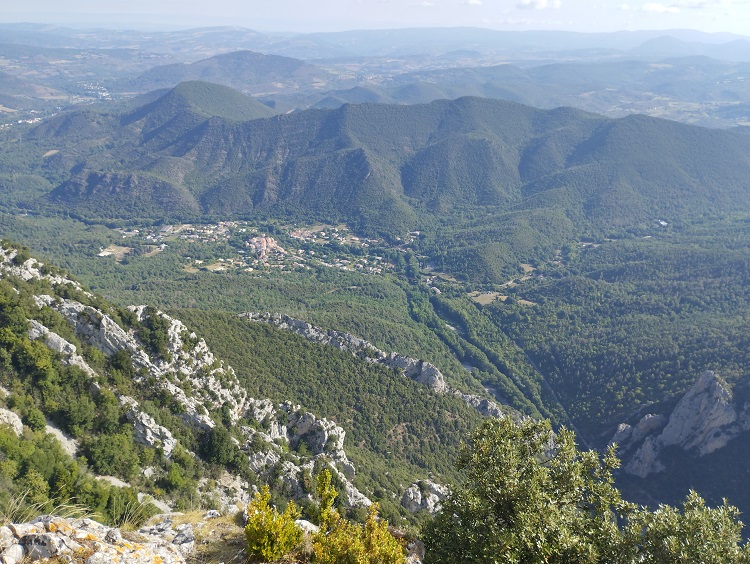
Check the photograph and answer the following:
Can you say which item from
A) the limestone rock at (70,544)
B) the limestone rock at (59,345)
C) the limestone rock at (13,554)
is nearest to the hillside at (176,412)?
the limestone rock at (59,345)

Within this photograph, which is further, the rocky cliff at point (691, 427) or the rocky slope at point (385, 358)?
the rocky slope at point (385, 358)

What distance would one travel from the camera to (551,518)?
72.3 ft

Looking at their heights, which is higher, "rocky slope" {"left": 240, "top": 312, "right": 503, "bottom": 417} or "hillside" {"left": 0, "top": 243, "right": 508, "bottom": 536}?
"hillside" {"left": 0, "top": 243, "right": 508, "bottom": 536}

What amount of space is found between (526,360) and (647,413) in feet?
149

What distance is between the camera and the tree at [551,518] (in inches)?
829

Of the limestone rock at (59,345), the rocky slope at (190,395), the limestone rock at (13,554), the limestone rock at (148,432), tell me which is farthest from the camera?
the rocky slope at (190,395)

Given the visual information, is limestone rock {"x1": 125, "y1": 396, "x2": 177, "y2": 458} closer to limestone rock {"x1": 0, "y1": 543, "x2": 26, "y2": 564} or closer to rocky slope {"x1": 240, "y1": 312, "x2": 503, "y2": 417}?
limestone rock {"x1": 0, "y1": 543, "x2": 26, "y2": 564}

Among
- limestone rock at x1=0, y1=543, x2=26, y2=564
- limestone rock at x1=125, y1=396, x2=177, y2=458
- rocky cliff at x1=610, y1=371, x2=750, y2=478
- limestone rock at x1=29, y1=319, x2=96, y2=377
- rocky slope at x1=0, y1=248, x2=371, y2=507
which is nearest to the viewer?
limestone rock at x1=0, y1=543, x2=26, y2=564

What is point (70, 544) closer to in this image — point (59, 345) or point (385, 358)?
point (59, 345)

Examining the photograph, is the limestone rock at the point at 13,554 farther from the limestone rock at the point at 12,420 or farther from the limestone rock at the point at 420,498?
the limestone rock at the point at 420,498

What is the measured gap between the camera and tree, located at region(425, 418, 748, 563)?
21.1 m

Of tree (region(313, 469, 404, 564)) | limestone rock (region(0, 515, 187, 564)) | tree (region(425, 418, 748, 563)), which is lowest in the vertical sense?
tree (region(425, 418, 748, 563))

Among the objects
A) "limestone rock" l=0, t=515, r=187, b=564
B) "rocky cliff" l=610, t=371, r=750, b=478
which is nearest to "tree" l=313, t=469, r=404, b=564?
"limestone rock" l=0, t=515, r=187, b=564

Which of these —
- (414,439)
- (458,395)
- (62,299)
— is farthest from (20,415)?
(458,395)
